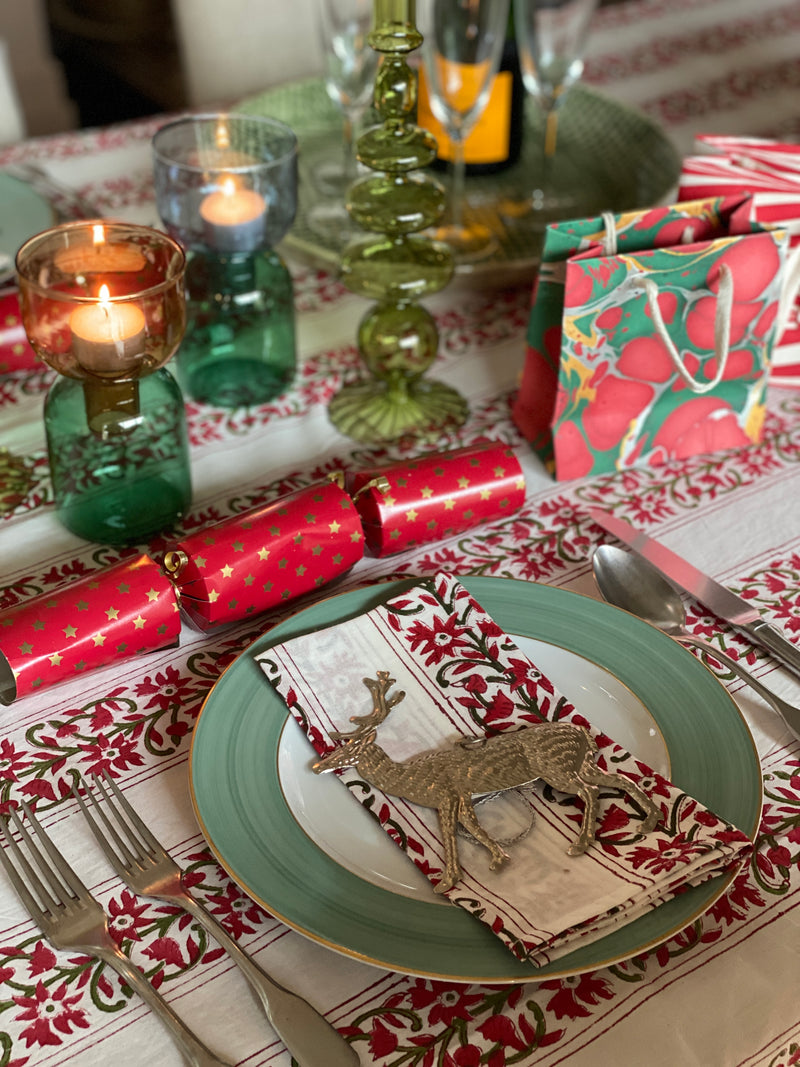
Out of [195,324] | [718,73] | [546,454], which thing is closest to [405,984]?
[546,454]

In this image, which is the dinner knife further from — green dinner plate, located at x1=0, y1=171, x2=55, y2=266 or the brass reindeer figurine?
green dinner plate, located at x1=0, y1=171, x2=55, y2=266

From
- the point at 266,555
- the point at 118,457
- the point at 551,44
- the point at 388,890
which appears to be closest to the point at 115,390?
the point at 118,457

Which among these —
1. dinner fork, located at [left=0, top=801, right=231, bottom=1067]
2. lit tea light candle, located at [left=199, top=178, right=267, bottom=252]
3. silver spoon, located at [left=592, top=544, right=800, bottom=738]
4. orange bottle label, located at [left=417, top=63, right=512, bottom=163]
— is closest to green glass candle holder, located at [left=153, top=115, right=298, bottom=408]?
lit tea light candle, located at [left=199, top=178, right=267, bottom=252]

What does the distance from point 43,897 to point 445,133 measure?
0.83 m

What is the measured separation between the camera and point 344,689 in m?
0.62

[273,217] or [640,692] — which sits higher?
[273,217]

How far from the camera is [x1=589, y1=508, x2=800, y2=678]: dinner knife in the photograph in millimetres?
695

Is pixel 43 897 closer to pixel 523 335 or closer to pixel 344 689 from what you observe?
pixel 344 689

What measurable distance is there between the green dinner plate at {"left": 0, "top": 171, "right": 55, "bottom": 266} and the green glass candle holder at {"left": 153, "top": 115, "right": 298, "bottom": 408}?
0.19 metres

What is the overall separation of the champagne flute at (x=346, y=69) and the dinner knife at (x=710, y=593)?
479 millimetres

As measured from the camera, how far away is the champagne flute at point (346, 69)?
104 cm

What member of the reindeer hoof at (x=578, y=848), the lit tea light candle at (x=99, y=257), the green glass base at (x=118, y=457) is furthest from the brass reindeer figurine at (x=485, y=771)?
the lit tea light candle at (x=99, y=257)

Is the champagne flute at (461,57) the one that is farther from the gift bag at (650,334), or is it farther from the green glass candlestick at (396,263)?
the gift bag at (650,334)

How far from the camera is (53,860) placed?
1.80 ft
